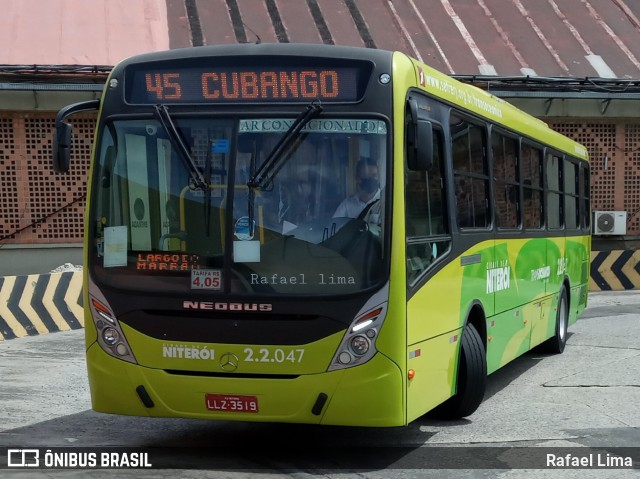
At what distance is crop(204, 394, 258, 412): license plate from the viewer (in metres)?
7.22

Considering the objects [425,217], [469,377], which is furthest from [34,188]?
[425,217]

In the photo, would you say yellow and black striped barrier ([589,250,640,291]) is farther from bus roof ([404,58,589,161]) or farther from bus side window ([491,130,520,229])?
bus side window ([491,130,520,229])

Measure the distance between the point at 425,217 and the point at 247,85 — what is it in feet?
5.66

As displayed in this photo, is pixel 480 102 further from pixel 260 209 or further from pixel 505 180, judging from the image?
pixel 260 209

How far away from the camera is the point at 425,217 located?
8.07 m

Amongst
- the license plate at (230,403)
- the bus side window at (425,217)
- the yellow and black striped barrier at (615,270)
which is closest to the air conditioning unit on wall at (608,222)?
the yellow and black striped barrier at (615,270)

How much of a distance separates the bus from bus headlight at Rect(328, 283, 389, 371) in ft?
0.04

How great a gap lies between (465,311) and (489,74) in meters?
17.9

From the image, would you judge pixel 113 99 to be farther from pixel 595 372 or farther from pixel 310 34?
pixel 310 34

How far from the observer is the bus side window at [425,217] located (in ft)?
25.1

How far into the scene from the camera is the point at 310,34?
26.5m

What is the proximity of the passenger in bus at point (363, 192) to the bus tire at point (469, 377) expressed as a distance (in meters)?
2.29

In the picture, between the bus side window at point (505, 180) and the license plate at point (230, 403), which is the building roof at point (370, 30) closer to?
the bus side window at point (505, 180)

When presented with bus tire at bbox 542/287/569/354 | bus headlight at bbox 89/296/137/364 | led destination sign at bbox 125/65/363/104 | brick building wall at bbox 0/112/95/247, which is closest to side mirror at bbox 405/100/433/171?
led destination sign at bbox 125/65/363/104
